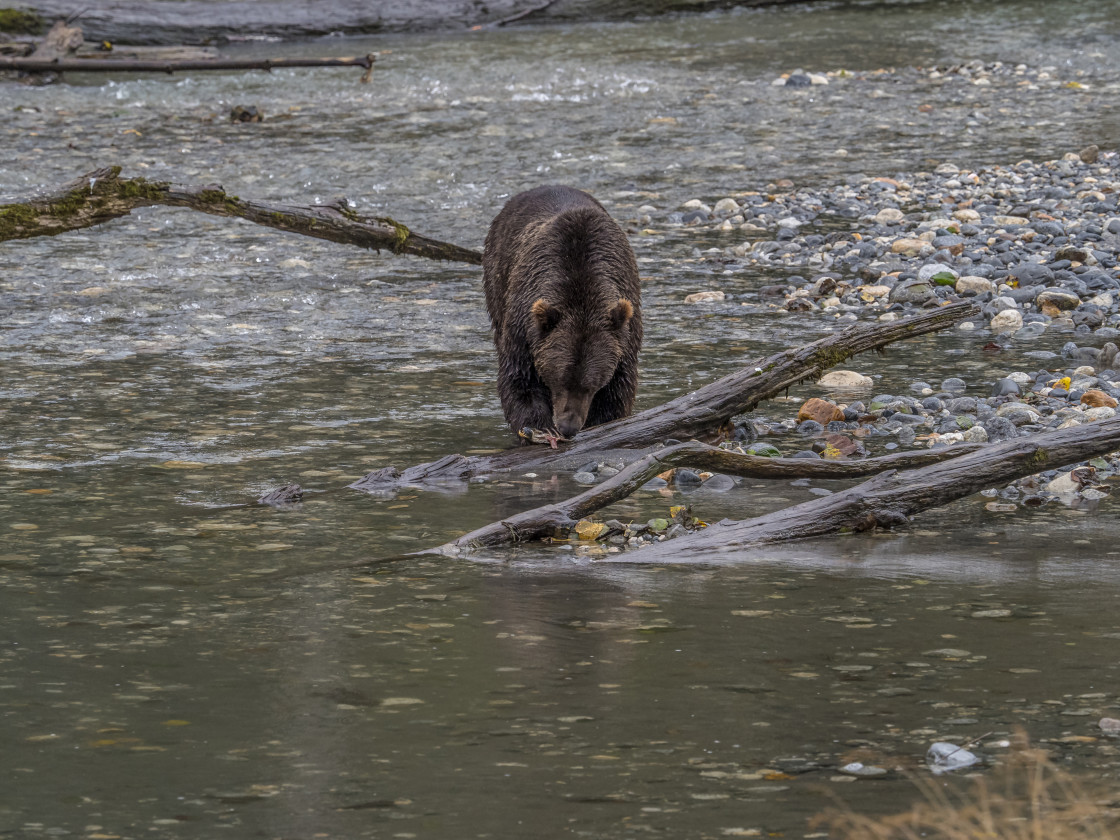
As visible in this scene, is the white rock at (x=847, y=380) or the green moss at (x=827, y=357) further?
the white rock at (x=847, y=380)

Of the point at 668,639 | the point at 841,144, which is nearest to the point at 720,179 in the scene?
the point at 841,144

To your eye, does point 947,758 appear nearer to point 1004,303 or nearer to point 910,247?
point 1004,303

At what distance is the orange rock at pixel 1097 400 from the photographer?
268 inches

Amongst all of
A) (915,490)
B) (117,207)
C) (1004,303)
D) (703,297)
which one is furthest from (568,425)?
(1004,303)

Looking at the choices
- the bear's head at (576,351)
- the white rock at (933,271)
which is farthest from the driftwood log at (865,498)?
the white rock at (933,271)

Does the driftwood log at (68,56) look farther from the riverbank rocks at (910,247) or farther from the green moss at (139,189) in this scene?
the green moss at (139,189)

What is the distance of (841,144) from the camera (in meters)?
14.5

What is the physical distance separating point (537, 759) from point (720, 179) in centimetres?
1027

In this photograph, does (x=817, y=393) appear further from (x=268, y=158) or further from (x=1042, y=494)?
(x=268, y=158)

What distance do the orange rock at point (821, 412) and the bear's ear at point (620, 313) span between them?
3.20ft

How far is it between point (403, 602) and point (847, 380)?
3.67 meters

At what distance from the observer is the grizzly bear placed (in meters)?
6.73

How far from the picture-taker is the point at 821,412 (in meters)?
6.96

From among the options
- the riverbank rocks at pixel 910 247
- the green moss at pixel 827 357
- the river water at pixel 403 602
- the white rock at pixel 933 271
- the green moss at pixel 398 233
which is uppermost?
the green moss at pixel 398 233
